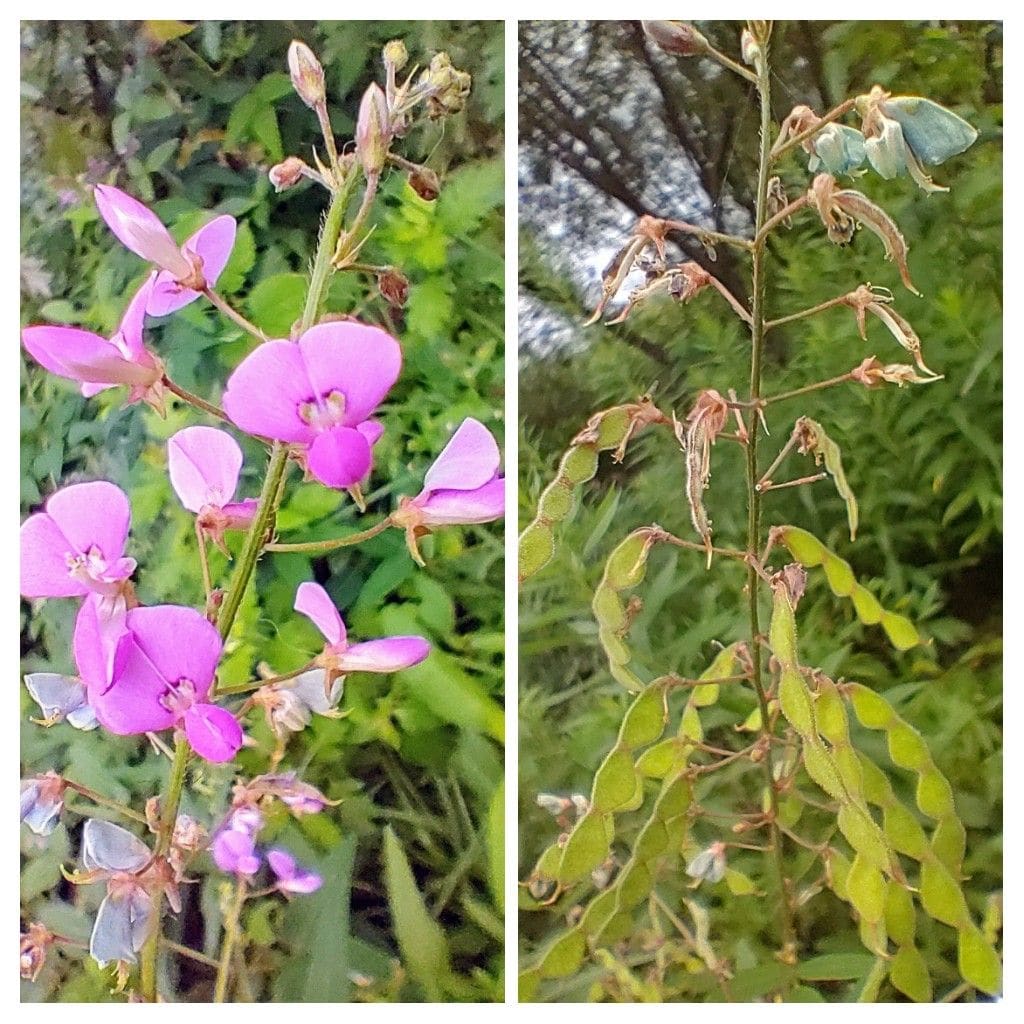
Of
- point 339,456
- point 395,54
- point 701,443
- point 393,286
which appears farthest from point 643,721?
point 395,54

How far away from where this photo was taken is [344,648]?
1.02 meters

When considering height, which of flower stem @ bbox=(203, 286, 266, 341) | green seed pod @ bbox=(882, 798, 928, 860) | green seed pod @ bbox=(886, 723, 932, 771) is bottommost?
green seed pod @ bbox=(882, 798, 928, 860)

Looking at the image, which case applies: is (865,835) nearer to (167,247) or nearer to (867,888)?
(867,888)

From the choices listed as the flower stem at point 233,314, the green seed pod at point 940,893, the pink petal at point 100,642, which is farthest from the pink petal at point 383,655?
the green seed pod at point 940,893

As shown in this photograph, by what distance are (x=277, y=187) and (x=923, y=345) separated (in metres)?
0.66

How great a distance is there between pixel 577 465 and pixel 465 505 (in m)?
0.12

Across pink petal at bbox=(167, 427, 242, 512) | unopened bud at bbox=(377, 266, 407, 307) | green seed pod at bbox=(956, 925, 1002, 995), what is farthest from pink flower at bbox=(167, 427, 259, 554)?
green seed pod at bbox=(956, 925, 1002, 995)

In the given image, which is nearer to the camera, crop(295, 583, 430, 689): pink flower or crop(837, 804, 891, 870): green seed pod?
crop(837, 804, 891, 870): green seed pod

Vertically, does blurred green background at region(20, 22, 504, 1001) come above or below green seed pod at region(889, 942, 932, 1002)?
above

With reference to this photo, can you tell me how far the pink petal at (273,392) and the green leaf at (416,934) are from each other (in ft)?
1.44

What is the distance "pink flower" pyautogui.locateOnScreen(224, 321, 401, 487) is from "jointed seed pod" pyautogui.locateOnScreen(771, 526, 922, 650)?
0.40 metres

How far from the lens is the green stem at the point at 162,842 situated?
101 cm

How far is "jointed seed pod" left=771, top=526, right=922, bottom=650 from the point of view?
0.99m

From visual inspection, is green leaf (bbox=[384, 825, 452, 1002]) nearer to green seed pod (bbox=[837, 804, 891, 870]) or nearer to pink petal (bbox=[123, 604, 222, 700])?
pink petal (bbox=[123, 604, 222, 700])
